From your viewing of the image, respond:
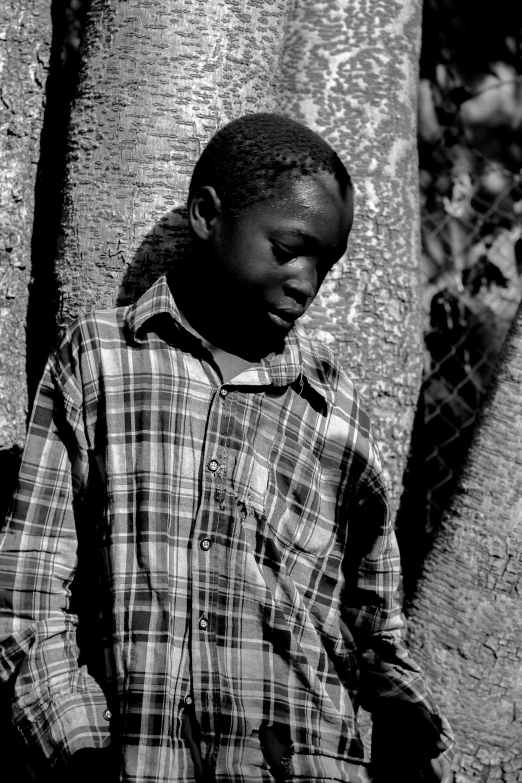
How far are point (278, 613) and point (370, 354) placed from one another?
816mm

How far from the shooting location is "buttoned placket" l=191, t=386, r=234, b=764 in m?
1.50

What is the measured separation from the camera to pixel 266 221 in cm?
156

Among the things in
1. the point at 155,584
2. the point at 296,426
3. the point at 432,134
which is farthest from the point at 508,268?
the point at 155,584

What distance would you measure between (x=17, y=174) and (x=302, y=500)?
1.02 meters

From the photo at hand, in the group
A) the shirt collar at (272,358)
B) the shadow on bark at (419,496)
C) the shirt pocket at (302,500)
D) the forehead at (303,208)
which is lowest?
the shadow on bark at (419,496)

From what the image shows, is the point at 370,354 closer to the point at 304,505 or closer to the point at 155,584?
the point at 304,505

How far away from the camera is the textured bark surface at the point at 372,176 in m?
2.20

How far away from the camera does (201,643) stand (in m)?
1.50

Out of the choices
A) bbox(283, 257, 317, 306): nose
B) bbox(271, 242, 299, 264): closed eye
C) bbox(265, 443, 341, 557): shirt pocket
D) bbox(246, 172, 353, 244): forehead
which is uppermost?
bbox(246, 172, 353, 244): forehead

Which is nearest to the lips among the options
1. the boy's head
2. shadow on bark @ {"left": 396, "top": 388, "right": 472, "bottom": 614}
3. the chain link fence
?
the boy's head

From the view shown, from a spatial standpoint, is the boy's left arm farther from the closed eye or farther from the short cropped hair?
the short cropped hair

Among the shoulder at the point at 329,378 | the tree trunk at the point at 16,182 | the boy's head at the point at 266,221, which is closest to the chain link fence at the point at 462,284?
the shoulder at the point at 329,378

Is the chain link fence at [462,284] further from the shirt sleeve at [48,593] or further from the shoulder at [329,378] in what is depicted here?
the shirt sleeve at [48,593]

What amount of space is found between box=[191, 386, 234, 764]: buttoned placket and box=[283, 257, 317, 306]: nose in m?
0.27
